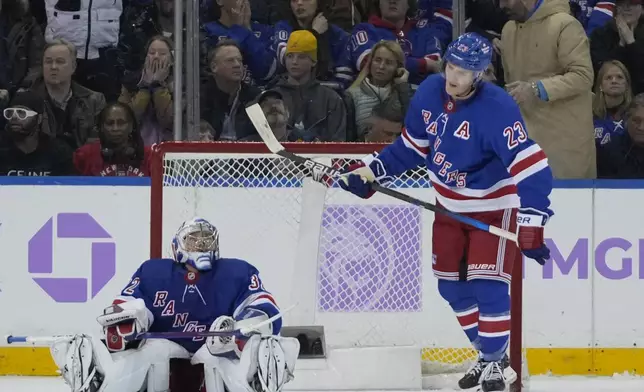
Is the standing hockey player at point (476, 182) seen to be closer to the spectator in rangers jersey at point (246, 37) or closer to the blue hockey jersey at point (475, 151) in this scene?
the blue hockey jersey at point (475, 151)

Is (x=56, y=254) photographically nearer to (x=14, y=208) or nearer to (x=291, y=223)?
(x=14, y=208)

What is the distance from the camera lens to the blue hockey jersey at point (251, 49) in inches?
253

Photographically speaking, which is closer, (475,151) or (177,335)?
(177,335)

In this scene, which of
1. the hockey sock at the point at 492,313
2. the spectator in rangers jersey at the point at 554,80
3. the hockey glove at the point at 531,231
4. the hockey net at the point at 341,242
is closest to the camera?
the hockey glove at the point at 531,231

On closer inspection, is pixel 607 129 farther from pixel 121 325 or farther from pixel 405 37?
pixel 121 325

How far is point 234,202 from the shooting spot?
5926 millimetres

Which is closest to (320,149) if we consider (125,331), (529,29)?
(529,29)

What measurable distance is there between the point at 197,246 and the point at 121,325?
1.42ft

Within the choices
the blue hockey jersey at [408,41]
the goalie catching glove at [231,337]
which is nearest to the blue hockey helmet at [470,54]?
the goalie catching glove at [231,337]

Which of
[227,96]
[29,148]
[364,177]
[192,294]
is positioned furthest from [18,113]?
[192,294]

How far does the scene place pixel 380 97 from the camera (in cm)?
625

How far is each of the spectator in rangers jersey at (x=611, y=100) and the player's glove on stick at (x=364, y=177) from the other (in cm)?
146

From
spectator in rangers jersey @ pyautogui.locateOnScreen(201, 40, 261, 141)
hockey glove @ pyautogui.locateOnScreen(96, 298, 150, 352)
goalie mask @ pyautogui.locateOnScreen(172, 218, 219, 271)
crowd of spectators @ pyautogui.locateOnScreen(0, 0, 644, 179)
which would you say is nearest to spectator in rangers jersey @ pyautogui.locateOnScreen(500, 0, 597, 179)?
crowd of spectators @ pyautogui.locateOnScreen(0, 0, 644, 179)

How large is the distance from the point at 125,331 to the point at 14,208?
1.86m
